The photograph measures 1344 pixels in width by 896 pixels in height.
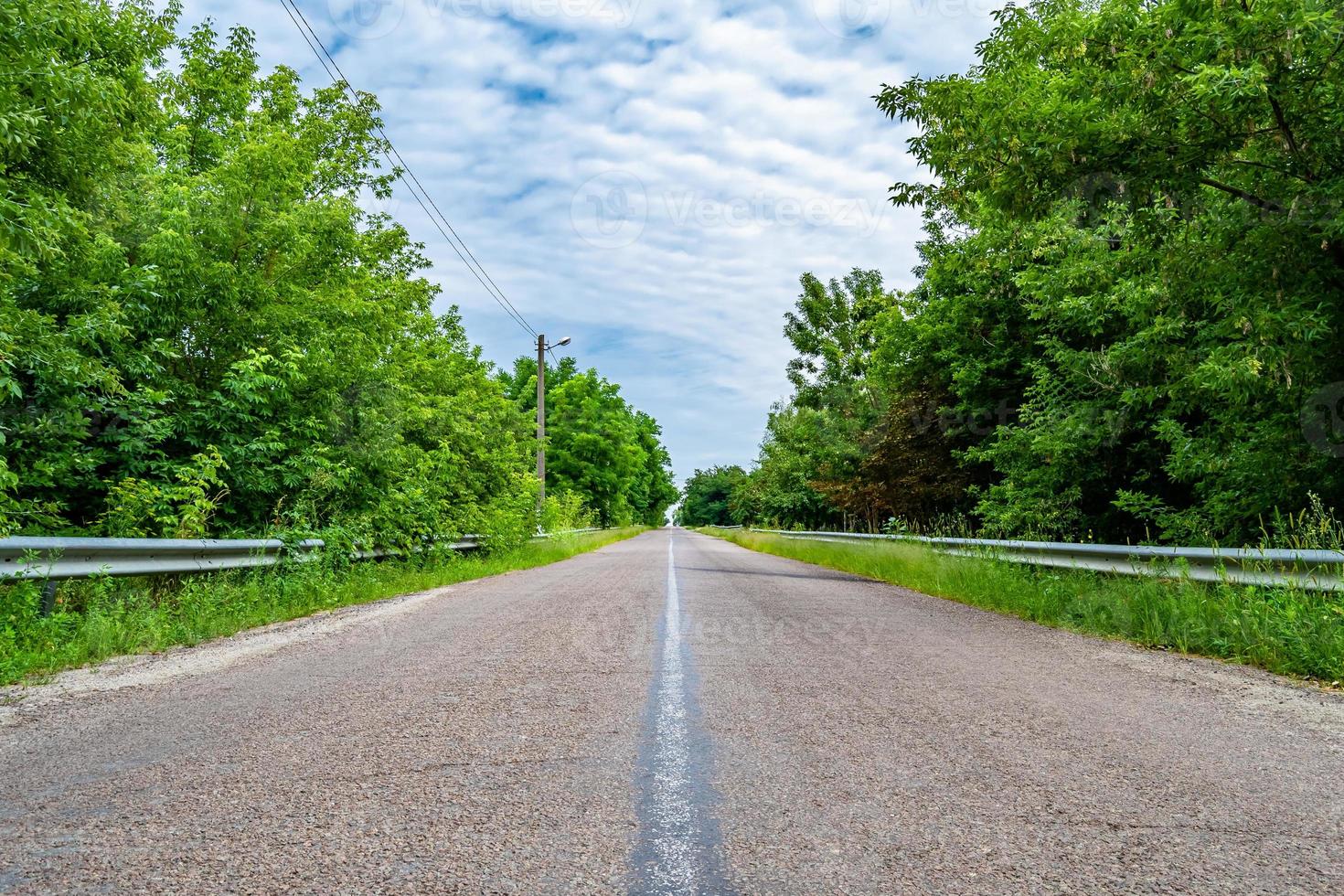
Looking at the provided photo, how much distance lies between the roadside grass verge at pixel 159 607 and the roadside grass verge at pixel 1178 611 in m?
8.39

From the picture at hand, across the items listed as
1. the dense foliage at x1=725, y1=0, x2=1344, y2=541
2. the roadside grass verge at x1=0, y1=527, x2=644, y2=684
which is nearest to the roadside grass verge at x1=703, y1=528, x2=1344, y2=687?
the dense foliage at x1=725, y1=0, x2=1344, y2=541

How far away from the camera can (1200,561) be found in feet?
24.3

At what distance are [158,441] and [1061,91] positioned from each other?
11117 mm

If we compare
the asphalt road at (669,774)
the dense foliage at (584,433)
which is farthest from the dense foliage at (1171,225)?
the dense foliage at (584,433)

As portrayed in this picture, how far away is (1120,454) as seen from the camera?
14.5 meters

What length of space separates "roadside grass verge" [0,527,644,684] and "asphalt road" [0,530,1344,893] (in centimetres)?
58

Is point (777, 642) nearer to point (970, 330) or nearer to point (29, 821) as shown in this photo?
point (29, 821)

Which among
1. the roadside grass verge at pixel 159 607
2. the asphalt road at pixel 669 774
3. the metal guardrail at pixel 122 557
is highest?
the metal guardrail at pixel 122 557

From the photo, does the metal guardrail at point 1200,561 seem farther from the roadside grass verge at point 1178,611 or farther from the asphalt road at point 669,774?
the asphalt road at point 669,774

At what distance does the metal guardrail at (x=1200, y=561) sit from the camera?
6141mm

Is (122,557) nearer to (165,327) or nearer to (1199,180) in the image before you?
(165,327)

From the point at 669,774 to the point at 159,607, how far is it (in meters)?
6.44

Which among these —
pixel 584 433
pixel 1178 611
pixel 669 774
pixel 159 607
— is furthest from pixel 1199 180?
pixel 584 433

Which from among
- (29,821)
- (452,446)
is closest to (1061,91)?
(29,821)
